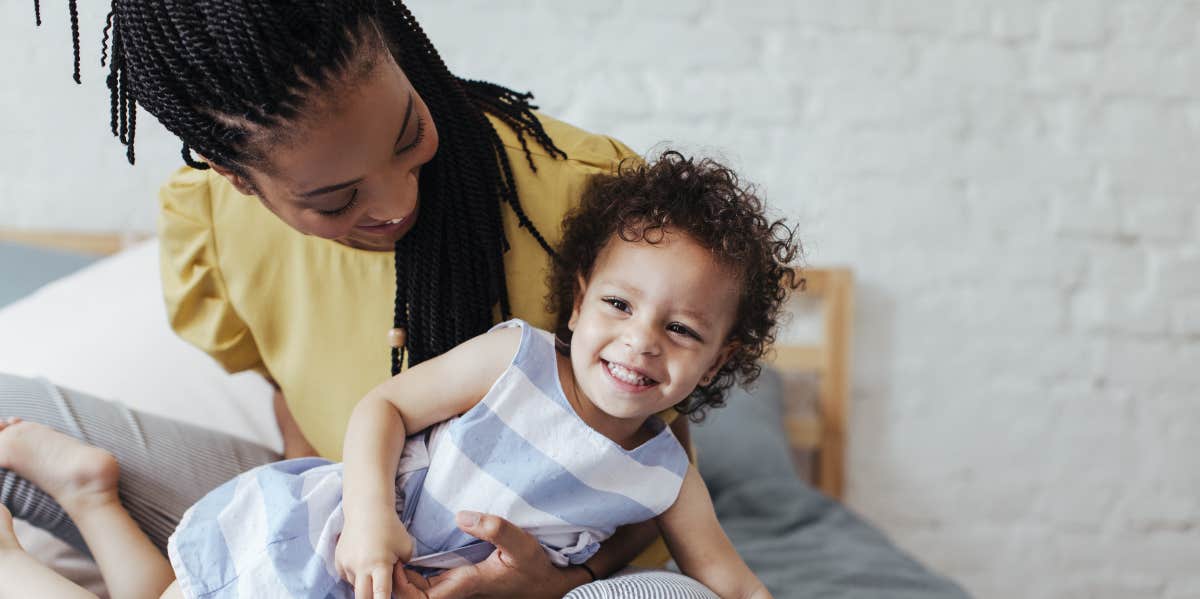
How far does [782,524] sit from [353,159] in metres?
0.94

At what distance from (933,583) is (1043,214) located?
790mm

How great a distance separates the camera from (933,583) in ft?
4.09

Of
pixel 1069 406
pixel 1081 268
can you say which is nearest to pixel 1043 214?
pixel 1081 268

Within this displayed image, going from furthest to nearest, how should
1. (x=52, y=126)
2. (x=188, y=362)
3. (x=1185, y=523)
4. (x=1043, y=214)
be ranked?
(x=1185, y=523) < (x=1043, y=214) < (x=52, y=126) < (x=188, y=362)

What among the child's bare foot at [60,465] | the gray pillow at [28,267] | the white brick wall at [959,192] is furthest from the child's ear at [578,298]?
the gray pillow at [28,267]

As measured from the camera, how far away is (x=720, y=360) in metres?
0.91

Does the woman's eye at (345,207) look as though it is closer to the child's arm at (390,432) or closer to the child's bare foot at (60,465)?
the child's arm at (390,432)

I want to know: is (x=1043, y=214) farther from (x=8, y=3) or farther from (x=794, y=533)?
(x=8, y=3)

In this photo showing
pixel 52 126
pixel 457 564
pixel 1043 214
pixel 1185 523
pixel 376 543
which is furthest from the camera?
pixel 1185 523

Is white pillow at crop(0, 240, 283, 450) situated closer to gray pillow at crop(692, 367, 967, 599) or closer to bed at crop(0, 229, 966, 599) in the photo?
bed at crop(0, 229, 966, 599)

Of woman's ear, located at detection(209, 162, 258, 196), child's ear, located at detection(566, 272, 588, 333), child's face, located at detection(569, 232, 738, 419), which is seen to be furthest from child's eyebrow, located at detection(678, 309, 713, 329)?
woman's ear, located at detection(209, 162, 258, 196)

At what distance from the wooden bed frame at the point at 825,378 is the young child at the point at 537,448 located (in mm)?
813

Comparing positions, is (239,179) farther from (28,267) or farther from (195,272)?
(28,267)

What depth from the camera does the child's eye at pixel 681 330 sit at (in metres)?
0.83
